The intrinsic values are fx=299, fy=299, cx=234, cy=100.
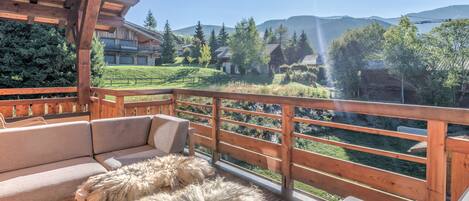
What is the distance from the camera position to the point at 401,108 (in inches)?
74.3

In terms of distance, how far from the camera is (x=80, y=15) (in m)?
4.30

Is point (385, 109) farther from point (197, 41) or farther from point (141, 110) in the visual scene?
point (197, 41)

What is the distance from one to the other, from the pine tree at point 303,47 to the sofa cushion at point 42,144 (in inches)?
960

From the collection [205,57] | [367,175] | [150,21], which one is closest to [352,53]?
[205,57]

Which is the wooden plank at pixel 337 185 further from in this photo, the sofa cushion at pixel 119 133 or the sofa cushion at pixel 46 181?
the sofa cushion at pixel 46 181

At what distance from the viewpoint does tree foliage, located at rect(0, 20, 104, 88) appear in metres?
7.34

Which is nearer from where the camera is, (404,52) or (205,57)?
(404,52)

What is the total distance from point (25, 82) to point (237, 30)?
15.6m

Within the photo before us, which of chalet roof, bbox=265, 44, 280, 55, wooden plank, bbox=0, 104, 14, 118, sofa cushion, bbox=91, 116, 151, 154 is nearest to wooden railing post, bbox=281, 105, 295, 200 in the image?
sofa cushion, bbox=91, 116, 151, 154

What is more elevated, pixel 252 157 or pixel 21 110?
pixel 21 110

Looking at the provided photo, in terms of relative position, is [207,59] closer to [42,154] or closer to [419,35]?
[419,35]

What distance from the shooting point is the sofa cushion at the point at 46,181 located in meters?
1.80

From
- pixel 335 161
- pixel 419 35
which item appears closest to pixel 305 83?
pixel 419 35

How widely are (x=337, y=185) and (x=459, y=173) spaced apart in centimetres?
82
